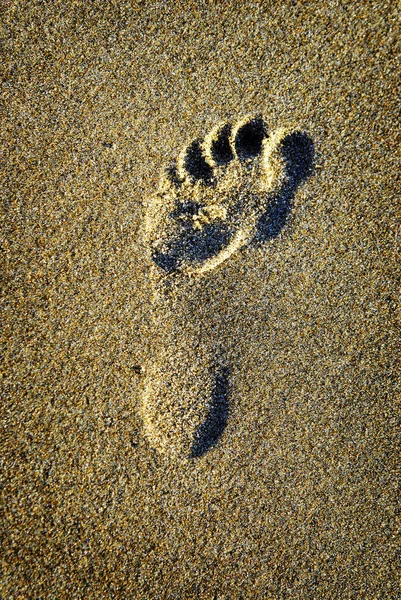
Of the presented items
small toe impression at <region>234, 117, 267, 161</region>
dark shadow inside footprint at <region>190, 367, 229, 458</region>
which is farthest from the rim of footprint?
dark shadow inside footprint at <region>190, 367, 229, 458</region>

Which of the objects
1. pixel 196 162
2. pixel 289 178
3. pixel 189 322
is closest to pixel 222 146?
pixel 196 162

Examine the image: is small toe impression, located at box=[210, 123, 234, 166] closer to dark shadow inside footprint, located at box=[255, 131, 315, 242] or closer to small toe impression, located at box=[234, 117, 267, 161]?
small toe impression, located at box=[234, 117, 267, 161]

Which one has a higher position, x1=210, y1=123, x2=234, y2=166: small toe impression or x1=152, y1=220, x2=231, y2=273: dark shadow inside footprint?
x1=210, y1=123, x2=234, y2=166: small toe impression

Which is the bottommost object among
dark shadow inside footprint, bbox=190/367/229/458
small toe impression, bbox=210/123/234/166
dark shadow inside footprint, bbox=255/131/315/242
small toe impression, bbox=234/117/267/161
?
dark shadow inside footprint, bbox=190/367/229/458

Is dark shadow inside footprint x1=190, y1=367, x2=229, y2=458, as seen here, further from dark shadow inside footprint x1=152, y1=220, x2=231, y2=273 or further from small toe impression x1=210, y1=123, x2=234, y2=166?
small toe impression x1=210, y1=123, x2=234, y2=166

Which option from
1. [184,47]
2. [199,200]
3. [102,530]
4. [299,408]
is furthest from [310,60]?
[102,530]

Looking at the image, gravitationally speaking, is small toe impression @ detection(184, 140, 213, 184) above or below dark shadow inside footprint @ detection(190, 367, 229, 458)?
above

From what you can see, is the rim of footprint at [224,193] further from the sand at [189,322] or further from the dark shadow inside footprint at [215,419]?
the dark shadow inside footprint at [215,419]

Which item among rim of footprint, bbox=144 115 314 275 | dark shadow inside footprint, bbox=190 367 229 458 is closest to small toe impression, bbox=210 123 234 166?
rim of footprint, bbox=144 115 314 275
